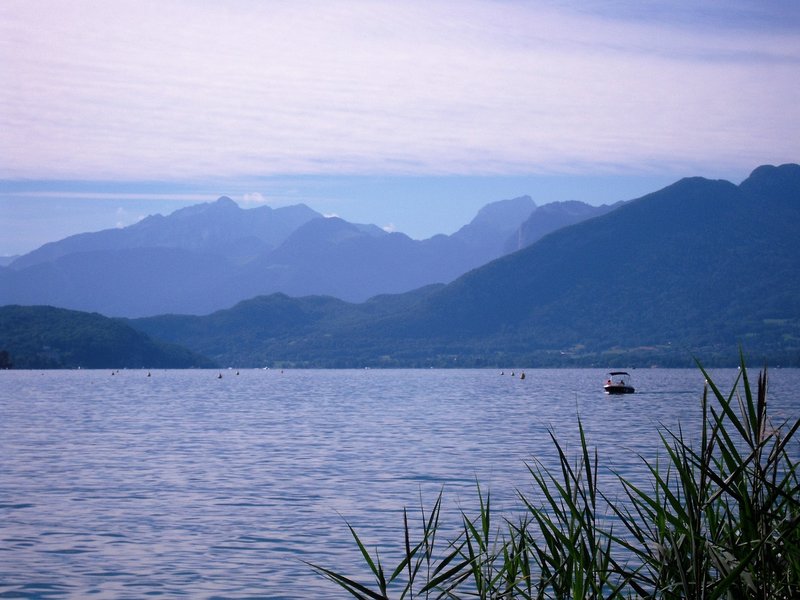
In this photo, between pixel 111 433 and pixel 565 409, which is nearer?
pixel 111 433

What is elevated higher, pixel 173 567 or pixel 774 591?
pixel 774 591

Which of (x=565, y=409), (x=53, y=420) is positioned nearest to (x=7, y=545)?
(x=53, y=420)

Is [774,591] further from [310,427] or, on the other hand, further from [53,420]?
[53,420]

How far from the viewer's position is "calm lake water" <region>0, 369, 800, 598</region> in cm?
2375

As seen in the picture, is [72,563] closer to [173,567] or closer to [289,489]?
[173,567]

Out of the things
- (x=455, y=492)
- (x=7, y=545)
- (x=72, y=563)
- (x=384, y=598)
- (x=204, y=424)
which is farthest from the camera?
(x=204, y=424)

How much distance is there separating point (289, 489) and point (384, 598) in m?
29.8

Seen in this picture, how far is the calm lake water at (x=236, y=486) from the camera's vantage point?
23750 mm

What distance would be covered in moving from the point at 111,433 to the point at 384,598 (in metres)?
62.6

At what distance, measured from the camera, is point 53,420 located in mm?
82562

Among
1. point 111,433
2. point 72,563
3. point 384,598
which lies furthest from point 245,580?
point 111,433

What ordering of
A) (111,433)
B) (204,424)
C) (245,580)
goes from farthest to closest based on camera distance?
1. (204,424)
2. (111,433)
3. (245,580)

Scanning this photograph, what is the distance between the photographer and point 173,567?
24.1m

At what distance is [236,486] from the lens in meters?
39.5
